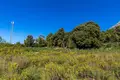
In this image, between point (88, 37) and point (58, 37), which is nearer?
point (88, 37)

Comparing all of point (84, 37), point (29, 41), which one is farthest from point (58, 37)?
point (29, 41)

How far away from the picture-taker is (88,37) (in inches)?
1626

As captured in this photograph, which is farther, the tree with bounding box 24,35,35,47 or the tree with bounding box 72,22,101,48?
the tree with bounding box 24,35,35,47

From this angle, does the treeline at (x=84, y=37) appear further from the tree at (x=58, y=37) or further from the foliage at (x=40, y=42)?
the foliage at (x=40, y=42)

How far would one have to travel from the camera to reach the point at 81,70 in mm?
4266

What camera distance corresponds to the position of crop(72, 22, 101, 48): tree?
40.4 m

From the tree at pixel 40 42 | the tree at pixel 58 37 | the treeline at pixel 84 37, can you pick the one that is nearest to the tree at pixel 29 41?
the tree at pixel 40 42

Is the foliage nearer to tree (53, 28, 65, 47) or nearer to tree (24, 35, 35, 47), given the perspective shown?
tree (24, 35, 35, 47)

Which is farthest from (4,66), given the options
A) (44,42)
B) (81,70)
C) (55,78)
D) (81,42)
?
(44,42)

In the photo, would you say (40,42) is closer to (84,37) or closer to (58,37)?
(58,37)

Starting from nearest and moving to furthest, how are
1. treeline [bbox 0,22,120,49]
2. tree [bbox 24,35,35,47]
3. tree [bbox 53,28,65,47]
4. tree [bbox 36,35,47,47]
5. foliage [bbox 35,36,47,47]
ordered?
treeline [bbox 0,22,120,49] → tree [bbox 53,28,65,47] → foliage [bbox 35,36,47,47] → tree [bbox 36,35,47,47] → tree [bbox 24,35,35,47]

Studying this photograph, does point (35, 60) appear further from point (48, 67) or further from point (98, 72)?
point (98, 72)

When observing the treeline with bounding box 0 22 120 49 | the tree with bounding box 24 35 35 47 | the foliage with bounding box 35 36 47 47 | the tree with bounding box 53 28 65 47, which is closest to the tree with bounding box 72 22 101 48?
the treeline with bounding box 0 22 120 49

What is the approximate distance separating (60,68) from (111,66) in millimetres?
1565
